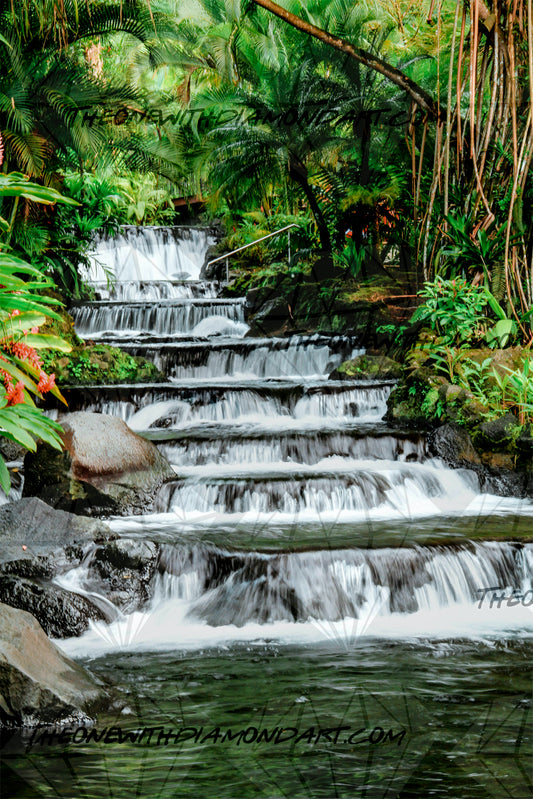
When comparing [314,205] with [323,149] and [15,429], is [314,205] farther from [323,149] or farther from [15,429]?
[15,429]

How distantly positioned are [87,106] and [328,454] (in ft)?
20.9

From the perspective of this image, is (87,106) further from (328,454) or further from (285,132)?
(328,454)

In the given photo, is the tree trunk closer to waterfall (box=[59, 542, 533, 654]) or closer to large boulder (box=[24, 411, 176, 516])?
large boulder (box=[24, 411, 176, 516])

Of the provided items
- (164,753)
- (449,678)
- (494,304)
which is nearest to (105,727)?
(164,753)

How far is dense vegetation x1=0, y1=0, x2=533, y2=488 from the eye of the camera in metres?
8.30

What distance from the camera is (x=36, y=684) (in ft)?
11.4

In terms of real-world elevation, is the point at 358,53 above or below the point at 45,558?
above

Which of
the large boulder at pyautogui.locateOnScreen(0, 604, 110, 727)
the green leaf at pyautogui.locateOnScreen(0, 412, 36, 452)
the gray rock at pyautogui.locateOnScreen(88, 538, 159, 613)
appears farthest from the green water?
the green leaf at pyautogui.locateOnScreen(0, 412, 36, 452)

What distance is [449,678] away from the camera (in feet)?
13.2

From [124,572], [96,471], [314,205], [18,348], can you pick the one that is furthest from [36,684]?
[314,205]

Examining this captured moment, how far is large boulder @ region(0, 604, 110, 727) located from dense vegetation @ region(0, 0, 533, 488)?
166 centimetres

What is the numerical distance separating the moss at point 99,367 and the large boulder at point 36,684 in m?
6.95

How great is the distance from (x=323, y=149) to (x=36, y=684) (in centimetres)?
1263

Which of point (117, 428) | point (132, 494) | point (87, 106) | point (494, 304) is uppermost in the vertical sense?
point (87, 106)
